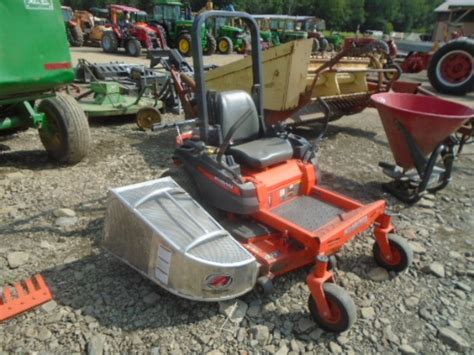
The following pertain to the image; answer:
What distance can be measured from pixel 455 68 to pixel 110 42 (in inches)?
506

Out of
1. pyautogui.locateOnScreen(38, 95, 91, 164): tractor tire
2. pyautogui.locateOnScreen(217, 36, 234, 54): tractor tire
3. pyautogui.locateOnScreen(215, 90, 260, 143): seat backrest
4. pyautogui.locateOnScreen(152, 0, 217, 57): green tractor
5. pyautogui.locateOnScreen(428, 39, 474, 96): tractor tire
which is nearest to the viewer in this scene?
pyautogui.locateOnScreen(215, 90, 260, 143): seat backrest

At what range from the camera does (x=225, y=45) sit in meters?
18.1

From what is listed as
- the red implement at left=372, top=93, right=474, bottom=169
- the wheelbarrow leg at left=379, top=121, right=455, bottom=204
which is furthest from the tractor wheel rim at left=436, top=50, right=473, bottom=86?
the wheelbarrow leg at left=379, top=121, right=455, bottom=204

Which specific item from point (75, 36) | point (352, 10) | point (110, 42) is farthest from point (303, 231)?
point (352, 10)

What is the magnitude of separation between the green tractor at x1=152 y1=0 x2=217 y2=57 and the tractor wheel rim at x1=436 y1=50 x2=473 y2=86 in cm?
1004

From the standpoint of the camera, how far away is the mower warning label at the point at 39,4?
320cm

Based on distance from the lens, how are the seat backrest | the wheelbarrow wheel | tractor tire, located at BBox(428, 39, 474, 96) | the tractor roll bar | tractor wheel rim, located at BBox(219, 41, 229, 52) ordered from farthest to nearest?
1. tractor wheel rim, located at BBox(219, 41, 229, 52)
2. tractor tire, located at BBox(428, 39, 474, 96)
3. the seat backrest
4. the tractor roll bar
5. the wheelbarrow wheel

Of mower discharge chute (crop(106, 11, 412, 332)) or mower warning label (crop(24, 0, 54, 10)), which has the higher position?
mower warning label (crop(24, 0, 54, 10))

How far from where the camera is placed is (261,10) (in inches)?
1987

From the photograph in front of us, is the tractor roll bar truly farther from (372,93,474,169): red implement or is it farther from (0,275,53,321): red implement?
(0,275,53,321): red implement

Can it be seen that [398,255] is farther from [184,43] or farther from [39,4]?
[184,43]

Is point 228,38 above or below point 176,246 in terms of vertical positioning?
below

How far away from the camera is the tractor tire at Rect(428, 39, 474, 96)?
804 centimetres

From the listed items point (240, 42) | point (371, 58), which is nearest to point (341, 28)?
point (240, 42)
